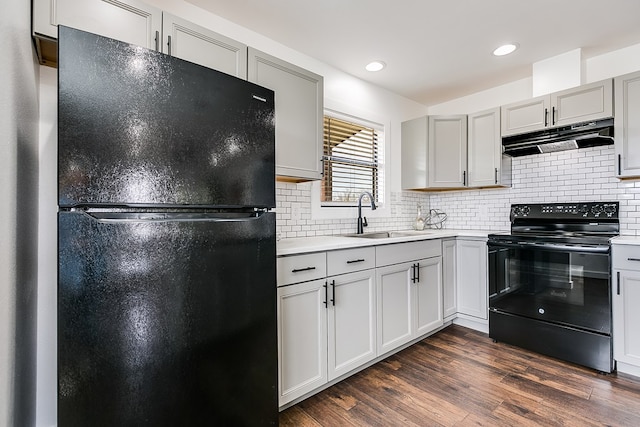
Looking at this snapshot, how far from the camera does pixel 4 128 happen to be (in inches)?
34.4

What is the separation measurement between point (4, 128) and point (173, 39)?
0.97m

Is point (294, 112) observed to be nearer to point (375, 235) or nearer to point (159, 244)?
point (159, 244)

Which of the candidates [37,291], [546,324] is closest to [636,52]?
[546,324]

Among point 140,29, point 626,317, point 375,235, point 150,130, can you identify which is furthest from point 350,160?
point 626,317

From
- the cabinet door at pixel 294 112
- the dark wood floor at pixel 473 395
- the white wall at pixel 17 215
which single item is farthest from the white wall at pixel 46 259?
the dark wood floor at pixel 473 395

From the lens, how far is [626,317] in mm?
2186

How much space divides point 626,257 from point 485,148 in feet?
4.72

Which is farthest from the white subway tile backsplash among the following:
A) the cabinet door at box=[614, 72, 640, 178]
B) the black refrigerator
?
the black refrigerator

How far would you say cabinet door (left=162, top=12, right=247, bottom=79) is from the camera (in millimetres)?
1593

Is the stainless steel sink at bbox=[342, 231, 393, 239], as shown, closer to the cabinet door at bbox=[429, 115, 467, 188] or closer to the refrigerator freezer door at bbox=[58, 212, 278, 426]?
the cabinet door at bbox=[429, 115, 467, 188]

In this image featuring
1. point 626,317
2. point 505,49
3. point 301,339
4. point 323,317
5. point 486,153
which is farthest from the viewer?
point 486,153

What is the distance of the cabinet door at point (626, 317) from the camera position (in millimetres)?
2148

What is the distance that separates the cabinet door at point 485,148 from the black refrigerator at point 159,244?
2606mm

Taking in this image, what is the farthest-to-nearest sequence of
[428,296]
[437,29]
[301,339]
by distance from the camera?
1. [428,296]
2. [437,29]
3. [301,339]
